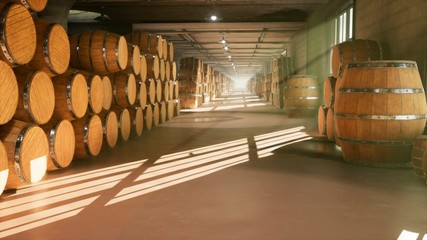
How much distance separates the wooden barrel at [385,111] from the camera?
452 cm

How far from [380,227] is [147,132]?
6136mm

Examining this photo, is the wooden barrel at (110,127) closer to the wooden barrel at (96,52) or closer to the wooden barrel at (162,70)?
the wooden barrel at (96,52)

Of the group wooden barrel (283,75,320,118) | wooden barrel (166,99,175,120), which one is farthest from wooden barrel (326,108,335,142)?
wooden barrel (166,99,175,120)

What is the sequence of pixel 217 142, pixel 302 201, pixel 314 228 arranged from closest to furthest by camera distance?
pixel 314 228 < pixel 302 201 < pixel 217 142

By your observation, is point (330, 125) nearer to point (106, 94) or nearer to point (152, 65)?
point (106, 94)

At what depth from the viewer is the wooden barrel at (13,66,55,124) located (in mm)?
3842

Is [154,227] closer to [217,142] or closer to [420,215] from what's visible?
[420,215]

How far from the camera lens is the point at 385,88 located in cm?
453

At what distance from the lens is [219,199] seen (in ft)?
11.3

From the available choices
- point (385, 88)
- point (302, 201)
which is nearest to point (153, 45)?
point (385, 88)

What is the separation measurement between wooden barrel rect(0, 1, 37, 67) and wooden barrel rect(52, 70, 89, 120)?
869mm

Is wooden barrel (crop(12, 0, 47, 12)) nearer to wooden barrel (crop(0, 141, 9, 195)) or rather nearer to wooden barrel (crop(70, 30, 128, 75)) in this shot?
wooden barrel (crop(0, 141, 9, 195))

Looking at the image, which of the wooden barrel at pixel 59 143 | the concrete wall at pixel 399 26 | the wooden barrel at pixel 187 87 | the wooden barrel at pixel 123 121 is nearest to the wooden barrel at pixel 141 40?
the wooden barrel at pixel 123 121

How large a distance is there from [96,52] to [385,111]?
4037 millimetres
